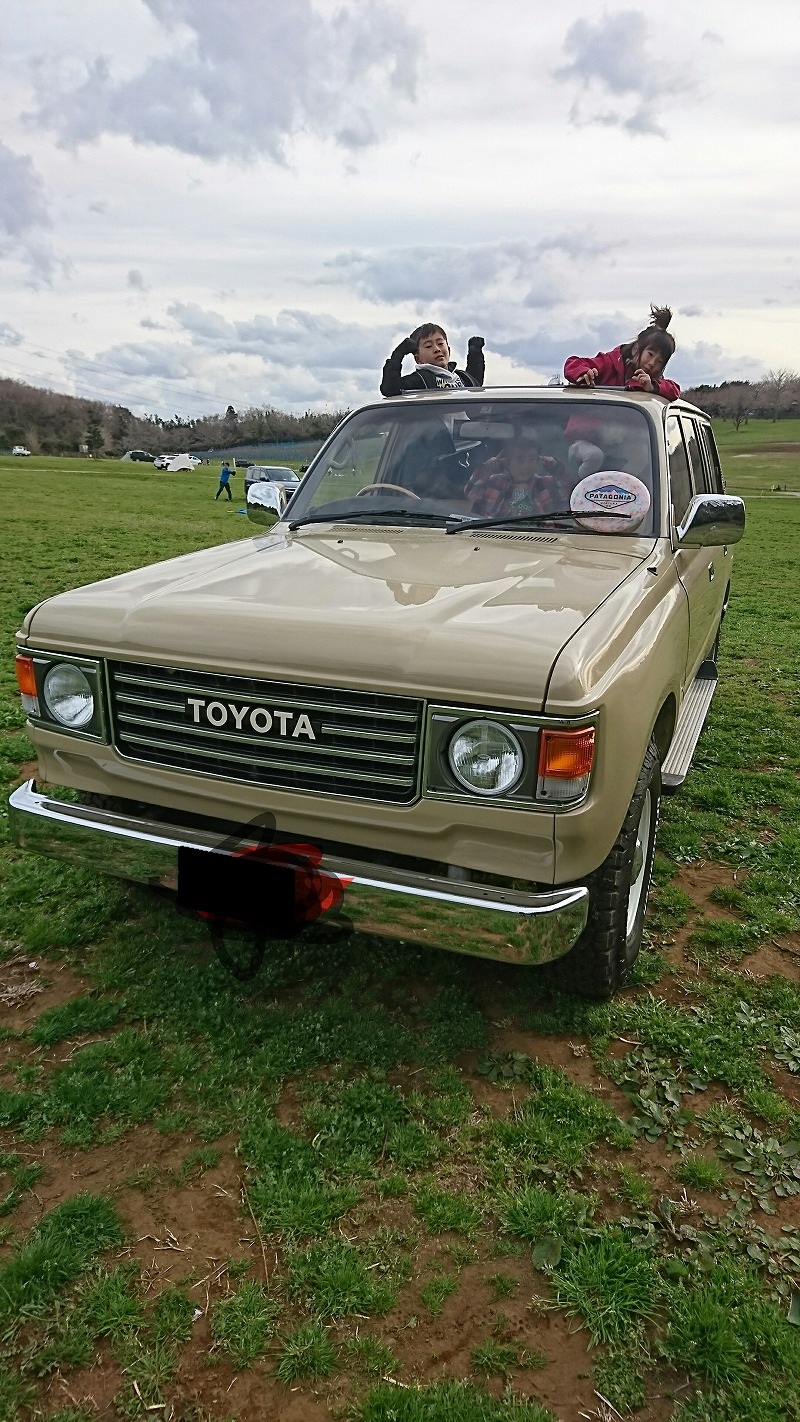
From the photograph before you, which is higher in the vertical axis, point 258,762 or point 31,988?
point 258,762

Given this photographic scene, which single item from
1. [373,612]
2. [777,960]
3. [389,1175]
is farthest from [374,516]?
[389,1175]

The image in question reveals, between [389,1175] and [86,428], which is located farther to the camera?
[86,428]

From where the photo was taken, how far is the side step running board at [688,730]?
377 centimetres

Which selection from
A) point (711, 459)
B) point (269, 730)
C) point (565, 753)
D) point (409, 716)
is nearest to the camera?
point (565, 753)

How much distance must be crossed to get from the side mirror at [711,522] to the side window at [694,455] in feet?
3.15

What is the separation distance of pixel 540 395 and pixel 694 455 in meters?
1.22

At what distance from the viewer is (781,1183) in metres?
2.52

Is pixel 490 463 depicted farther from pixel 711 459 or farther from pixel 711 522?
pixel 711 459

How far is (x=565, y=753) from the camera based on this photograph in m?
2.41

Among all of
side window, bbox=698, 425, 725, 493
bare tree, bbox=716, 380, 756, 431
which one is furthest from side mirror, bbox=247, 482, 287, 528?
bare tree, bbox=716, 380, 756, 431

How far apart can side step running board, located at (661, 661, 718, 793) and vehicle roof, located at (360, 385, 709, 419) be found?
1.47 m

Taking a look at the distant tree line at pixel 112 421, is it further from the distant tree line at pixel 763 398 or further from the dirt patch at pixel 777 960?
the dirt patch at pixel 777 960

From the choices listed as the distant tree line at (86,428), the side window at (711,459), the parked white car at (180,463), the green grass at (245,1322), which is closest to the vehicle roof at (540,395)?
the side window at (711,459)

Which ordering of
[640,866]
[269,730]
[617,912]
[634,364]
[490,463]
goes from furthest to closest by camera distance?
[634,364]
[490,463]
[640,866]
[617,912]
[269,730]
